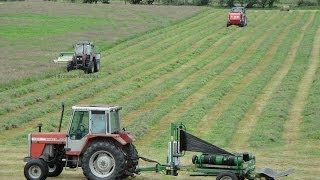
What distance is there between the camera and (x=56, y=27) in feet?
215

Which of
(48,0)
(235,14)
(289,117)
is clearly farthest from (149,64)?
(48,0)

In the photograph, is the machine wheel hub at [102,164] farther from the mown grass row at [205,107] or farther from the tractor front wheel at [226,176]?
the mown grass row at [205,107]

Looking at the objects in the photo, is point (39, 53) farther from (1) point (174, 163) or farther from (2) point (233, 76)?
(1) point (174, 163)

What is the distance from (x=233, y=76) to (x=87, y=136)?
75.7 feet

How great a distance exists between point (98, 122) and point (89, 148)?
679mm

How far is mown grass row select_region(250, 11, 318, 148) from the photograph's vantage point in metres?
23.6

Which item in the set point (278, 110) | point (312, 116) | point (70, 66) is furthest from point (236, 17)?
point (312, 116)

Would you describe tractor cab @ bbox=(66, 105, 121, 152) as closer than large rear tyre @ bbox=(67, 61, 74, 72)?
Yes

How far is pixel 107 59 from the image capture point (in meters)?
47.1

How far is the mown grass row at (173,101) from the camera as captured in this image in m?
26.0

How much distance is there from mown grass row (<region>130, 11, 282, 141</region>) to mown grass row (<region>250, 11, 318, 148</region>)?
364cm

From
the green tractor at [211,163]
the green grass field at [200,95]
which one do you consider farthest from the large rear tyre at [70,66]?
the green tractor at [211,163]

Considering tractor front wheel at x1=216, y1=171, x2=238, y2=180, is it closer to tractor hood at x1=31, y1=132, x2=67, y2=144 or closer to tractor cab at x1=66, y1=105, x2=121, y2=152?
tractor cab at x1=66, y1=105, x2=121, y2=152

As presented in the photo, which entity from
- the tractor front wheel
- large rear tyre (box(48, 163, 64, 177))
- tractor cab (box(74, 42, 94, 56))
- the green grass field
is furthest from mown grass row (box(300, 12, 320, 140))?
tractor cab (box(74, 42, 94, 56))
